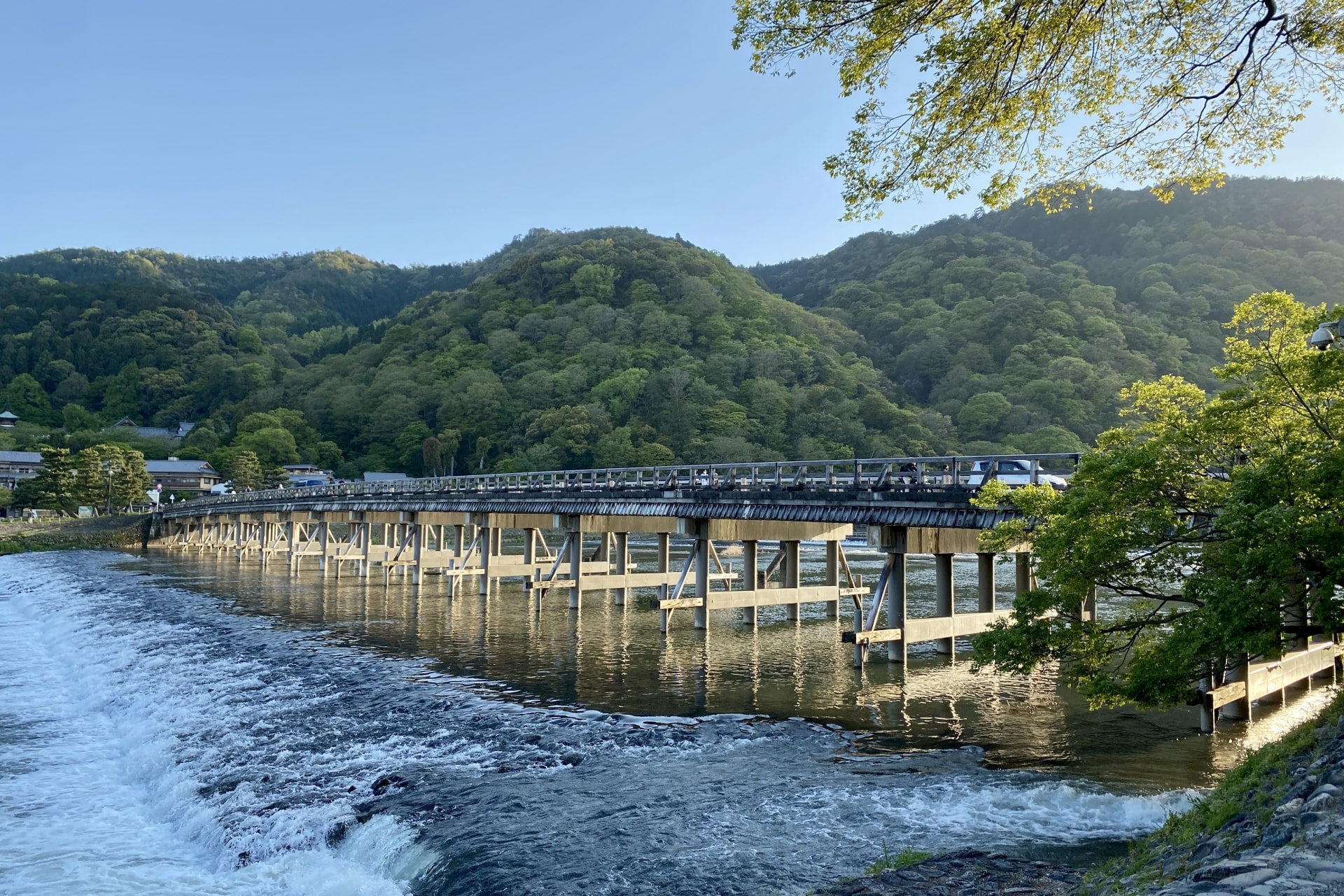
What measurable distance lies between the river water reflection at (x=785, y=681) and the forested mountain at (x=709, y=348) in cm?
5614

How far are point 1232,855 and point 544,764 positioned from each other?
849cm

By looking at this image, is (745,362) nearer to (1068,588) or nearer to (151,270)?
(1068,588)

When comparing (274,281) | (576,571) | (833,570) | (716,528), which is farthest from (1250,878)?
(274,281)

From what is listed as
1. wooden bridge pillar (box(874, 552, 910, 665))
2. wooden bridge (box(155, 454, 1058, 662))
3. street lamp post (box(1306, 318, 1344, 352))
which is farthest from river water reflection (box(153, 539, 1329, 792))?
street lamp post (box(1306, 318, 1344, 352))

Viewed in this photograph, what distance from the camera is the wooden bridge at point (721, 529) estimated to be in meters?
17.9

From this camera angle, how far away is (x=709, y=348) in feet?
349

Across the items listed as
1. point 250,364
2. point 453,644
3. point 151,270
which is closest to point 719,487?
point 453,644

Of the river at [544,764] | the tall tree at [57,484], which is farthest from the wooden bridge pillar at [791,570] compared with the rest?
the tall tree at [57,484]

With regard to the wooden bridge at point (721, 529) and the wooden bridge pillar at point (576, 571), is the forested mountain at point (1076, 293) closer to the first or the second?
the wooden bridge at point (721, 529)

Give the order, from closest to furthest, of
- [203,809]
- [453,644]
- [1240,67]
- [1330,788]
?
[1330,788] → [1240,67] → [203,809] → [453,644]

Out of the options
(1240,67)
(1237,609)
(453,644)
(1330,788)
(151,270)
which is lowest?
(453,644)

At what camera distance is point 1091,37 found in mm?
8172

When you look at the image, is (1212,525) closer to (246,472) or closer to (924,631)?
(924,631)

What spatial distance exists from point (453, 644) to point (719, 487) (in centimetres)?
801
